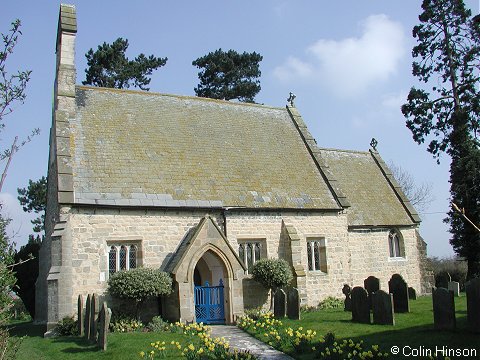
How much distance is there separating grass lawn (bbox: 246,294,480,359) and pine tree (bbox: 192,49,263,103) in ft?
109

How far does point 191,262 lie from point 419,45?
22.4 meters

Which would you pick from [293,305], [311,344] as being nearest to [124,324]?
[293,305]

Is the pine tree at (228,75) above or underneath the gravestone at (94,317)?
above

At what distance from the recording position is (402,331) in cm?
1412

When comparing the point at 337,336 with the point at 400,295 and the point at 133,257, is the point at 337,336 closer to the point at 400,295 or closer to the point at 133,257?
the point at 400,295

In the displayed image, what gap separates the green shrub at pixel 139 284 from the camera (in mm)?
17844

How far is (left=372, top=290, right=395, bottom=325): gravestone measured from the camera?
50.5 ft

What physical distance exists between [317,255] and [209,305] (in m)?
6.76

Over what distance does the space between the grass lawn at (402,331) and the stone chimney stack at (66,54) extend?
14102 millimetres

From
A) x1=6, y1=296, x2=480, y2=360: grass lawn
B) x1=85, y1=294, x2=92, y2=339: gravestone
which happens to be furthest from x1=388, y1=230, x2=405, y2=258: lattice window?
x1=85, y1=294, x2=92, y2=339: gravestone

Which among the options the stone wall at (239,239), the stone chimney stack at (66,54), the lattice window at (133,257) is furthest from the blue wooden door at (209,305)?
the stone chimney stack at (66,54)

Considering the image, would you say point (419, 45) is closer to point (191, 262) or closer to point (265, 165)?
point (265, 165)

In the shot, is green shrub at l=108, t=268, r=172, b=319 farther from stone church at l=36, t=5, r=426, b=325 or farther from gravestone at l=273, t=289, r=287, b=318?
gravestone at l=273, t=289, r=287, b=318

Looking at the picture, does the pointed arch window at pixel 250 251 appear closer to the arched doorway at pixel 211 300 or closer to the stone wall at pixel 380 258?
the arched doorway at pixel 211 300
